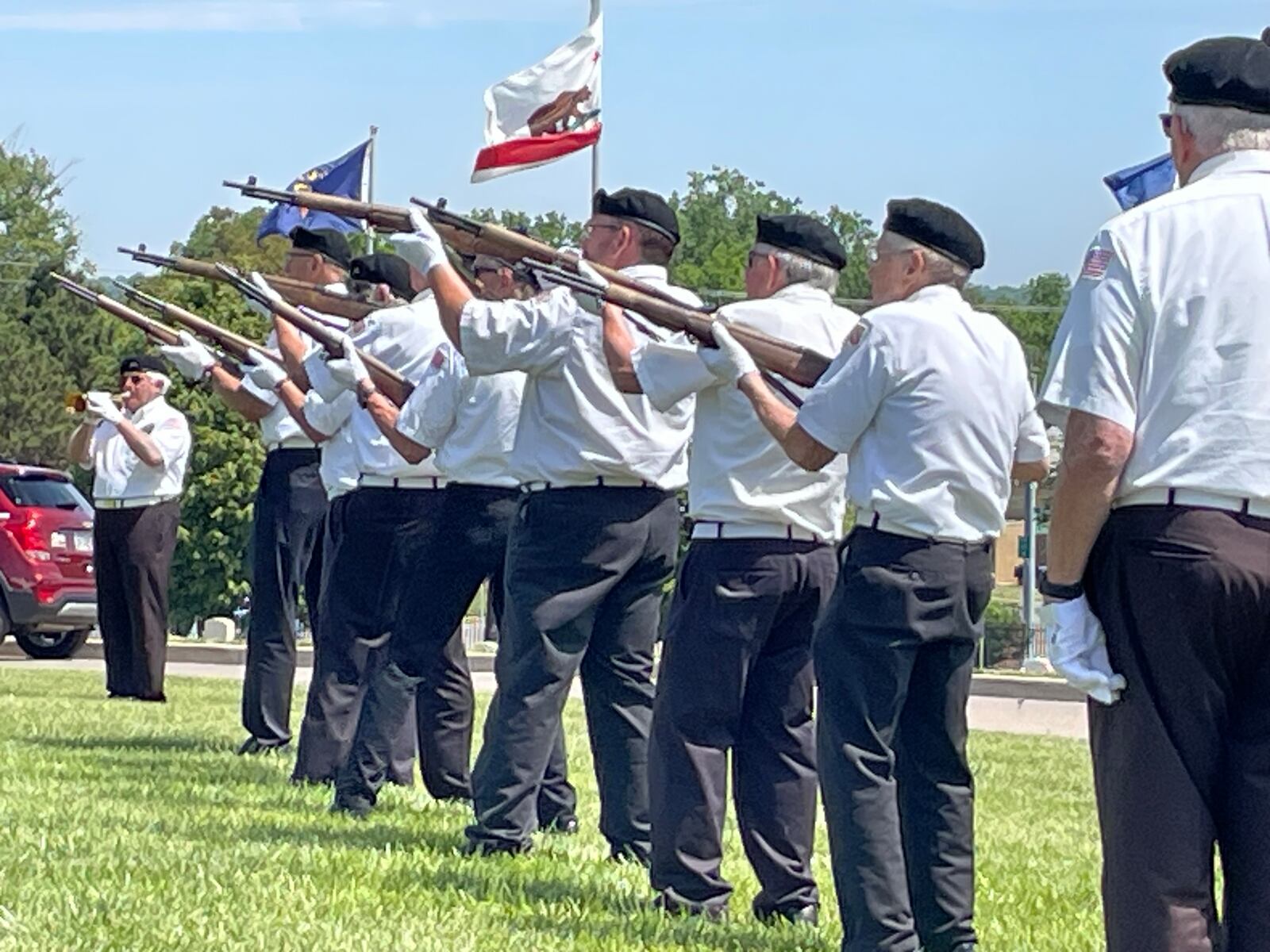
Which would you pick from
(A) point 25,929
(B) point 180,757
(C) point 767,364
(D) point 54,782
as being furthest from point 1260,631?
(B) point 180,757

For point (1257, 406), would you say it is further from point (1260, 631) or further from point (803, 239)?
point (803, 239)

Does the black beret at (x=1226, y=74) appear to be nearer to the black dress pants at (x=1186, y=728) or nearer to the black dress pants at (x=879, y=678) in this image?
the black dress pants at (x=1186, y=728)

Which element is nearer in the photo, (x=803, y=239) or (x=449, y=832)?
(x=803, y=239)

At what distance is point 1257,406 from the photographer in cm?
462

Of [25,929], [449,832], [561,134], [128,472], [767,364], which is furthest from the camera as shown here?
[128,472]

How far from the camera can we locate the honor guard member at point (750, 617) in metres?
7.11

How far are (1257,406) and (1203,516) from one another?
24 cm

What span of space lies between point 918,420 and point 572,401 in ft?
6.49

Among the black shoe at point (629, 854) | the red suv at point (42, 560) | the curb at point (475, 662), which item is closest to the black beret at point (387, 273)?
the black shoe at point (629, 854)

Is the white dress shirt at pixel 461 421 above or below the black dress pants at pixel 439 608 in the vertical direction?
above

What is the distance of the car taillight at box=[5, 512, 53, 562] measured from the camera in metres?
21.5

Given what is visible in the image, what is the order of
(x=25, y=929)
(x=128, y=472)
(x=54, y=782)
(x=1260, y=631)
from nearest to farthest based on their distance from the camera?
(x=1260, y=631) < (x=25, y=929) < (x=54, y=782) < (x=128, y=472)

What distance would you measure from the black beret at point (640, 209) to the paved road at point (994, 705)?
11447mm

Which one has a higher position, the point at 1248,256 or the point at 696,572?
the point at 1248,256
